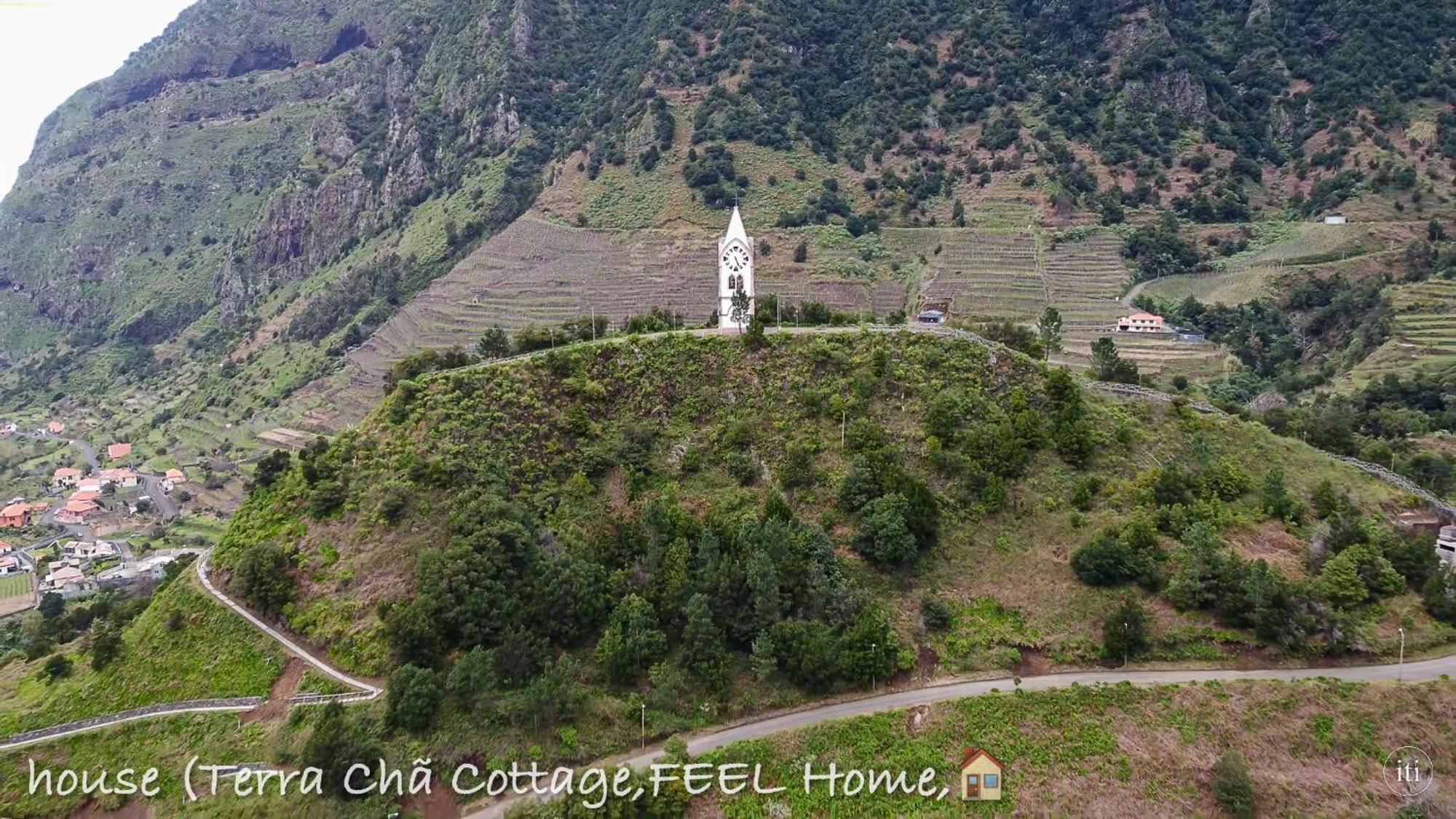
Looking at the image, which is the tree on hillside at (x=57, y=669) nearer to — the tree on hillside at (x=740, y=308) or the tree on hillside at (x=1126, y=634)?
the tree on hillside at (x=740, y=308)

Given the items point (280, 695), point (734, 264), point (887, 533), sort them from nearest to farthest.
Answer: point (280, 695) → point (887, 533) → point (734, 264)

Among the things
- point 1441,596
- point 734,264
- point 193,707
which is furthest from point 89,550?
point 1441,596

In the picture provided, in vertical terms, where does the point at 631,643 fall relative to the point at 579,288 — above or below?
below

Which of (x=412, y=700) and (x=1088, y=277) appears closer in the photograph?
(x=412, y=700)

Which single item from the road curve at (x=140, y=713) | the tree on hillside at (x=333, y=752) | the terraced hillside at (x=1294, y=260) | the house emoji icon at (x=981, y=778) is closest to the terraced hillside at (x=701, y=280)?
the terraced hillside at (x=1294, y=260)

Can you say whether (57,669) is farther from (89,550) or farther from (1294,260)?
(1294,260)

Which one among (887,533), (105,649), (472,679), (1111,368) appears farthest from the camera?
(1111,368)

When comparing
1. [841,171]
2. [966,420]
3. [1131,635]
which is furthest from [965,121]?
[1131,635]
